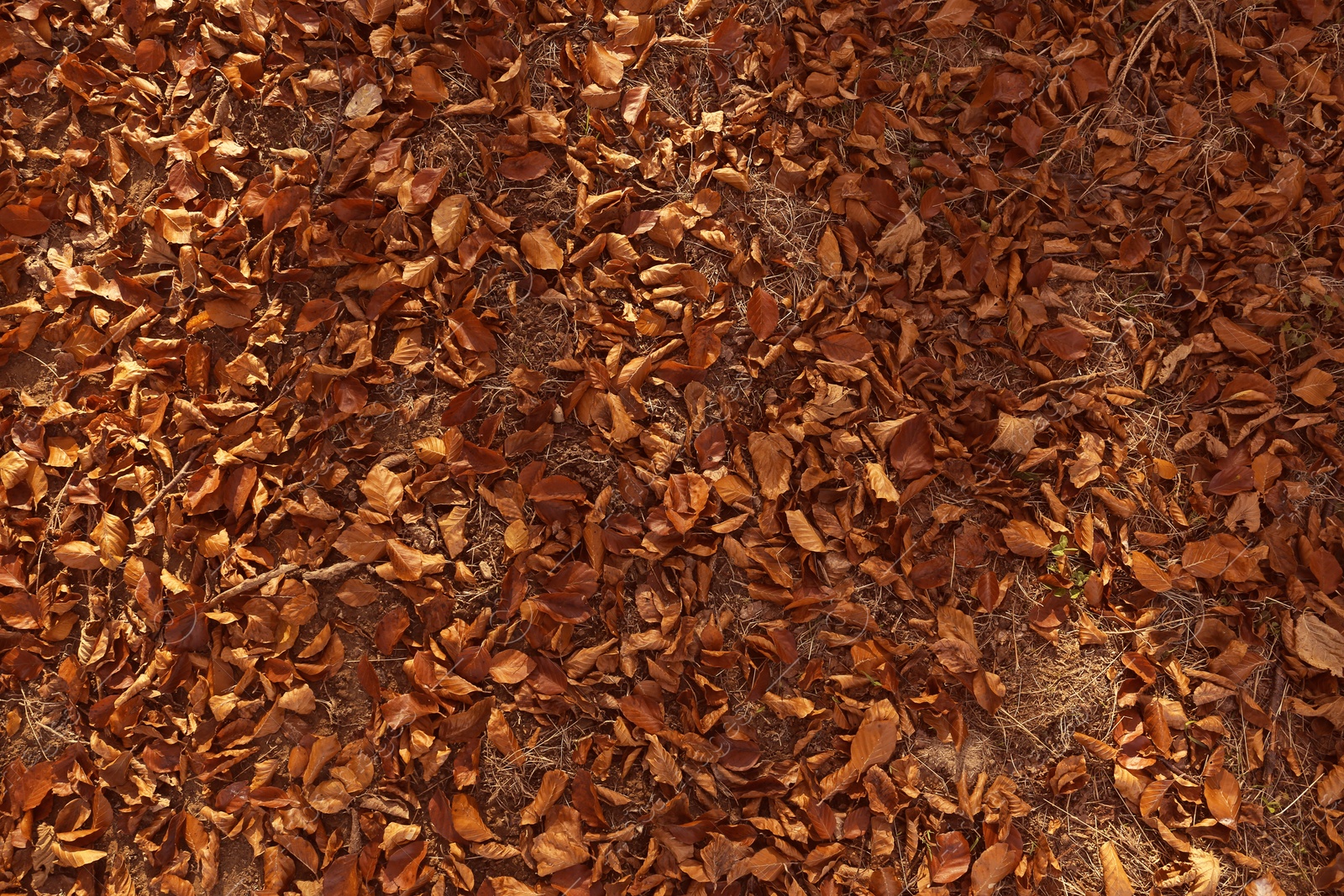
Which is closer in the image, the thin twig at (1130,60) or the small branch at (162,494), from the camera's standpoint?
the small branch at (162,494)

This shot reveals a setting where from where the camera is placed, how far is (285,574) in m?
1.83

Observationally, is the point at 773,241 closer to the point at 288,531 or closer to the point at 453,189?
the point at 453,189

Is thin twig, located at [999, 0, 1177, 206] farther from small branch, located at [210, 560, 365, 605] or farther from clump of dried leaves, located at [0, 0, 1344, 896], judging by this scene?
small branch, located at [210, 560, 365, 605]

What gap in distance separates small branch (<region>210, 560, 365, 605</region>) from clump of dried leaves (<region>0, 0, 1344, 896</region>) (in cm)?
1

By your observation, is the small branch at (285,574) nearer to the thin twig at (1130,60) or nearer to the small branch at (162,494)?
the small branch at (162,494)

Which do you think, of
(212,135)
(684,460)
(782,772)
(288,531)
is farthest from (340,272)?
(782,772)

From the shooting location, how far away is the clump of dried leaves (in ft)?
5.88

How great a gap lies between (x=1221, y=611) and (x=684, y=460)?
1.35m

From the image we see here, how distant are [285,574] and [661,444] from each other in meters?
0.92

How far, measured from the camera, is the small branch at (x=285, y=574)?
1.82m

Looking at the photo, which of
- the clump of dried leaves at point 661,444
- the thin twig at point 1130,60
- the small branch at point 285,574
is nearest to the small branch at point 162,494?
the clump of dried leaves at point 661,444

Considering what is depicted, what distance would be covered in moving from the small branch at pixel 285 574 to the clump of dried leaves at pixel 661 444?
0.05 ft

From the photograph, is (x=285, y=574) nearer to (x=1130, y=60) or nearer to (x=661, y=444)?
(x=661, y=444)

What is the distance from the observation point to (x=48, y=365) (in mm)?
1970
